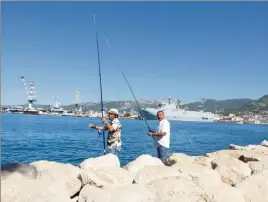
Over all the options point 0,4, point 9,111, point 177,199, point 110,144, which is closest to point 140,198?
point 177,199

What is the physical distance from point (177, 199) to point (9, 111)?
571ft

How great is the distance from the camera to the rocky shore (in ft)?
16.9

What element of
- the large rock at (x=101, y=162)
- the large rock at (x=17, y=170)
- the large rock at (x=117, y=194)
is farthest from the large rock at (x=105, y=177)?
the large rock at (x=17, y=170)

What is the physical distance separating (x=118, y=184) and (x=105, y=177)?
248 mm

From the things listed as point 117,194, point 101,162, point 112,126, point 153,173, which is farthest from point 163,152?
point 117,194

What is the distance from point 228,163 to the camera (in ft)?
26.9

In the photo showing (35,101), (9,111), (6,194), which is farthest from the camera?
(9,111)

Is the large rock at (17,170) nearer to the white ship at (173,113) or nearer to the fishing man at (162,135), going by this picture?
the fishing man at (162,135)

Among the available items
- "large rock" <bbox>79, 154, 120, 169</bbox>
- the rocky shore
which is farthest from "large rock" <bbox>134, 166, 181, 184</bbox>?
"large rock" <bbox>79, 154, 120, 169</bbox>

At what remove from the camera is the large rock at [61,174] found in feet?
19.2

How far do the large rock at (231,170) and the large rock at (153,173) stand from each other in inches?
43.9

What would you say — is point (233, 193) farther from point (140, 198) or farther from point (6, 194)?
point (6, 194)

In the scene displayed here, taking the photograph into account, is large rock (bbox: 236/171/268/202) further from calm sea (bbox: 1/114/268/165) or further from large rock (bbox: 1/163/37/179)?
calm sea (bbox: 1/114/268/165)

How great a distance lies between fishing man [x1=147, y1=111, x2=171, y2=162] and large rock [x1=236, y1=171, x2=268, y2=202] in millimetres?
2500
